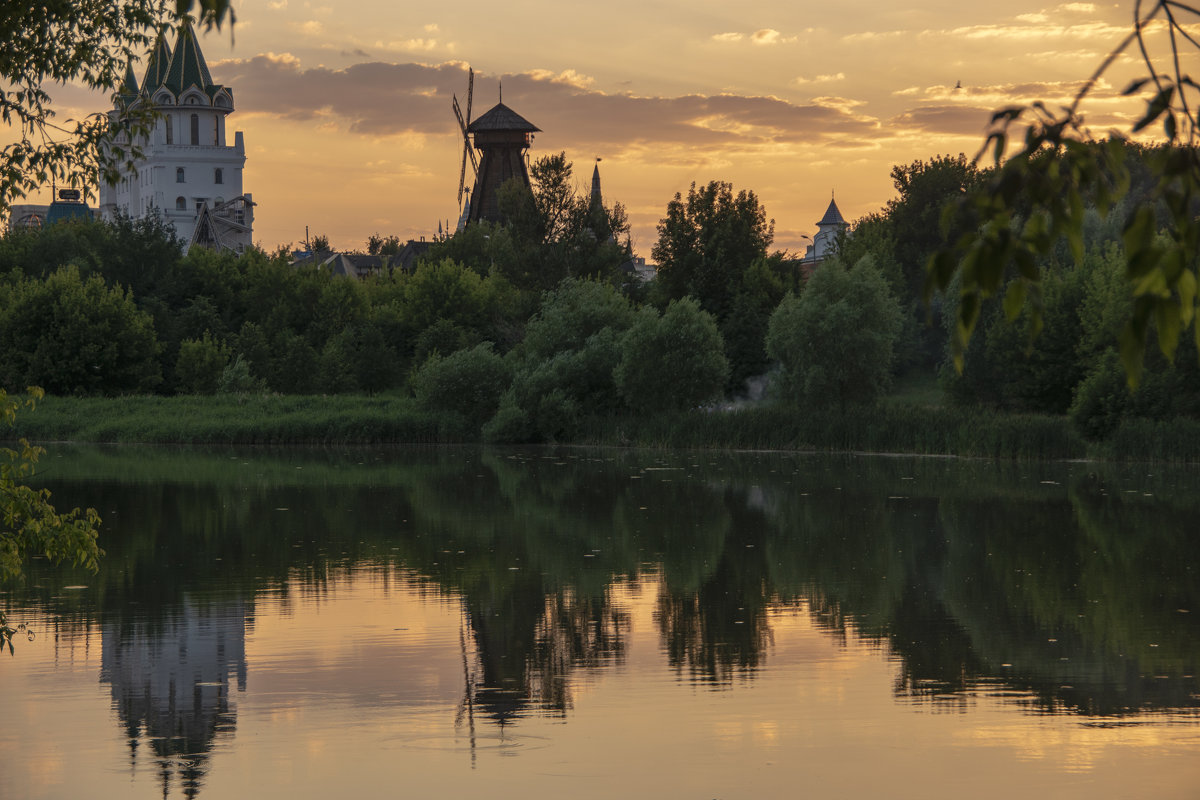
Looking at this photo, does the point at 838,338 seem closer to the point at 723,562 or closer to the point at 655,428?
the point at 655,428

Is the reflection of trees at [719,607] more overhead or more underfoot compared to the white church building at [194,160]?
more underfoot

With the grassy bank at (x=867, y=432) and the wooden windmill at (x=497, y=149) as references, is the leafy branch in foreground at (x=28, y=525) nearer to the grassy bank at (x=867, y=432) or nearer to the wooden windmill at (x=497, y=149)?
the grassy bank at (x=867, y=432)

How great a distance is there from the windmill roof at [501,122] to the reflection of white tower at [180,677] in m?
91.6

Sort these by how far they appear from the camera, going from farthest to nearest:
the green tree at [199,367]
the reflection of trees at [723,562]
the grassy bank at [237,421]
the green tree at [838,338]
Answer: the green tree at [199,367]
the grassy bank at [237,421]
the green tree at [838,338]
the reflection of trees at [723,562]

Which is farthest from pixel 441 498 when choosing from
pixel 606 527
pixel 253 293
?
pixel 253 293

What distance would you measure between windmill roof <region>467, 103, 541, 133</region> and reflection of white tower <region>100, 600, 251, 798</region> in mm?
91552

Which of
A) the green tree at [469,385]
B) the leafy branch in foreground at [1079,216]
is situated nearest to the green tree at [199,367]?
the green tree at [469,385]

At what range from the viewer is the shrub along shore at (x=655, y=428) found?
46031 mm

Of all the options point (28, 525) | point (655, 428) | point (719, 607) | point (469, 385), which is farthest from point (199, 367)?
point (28, 525)

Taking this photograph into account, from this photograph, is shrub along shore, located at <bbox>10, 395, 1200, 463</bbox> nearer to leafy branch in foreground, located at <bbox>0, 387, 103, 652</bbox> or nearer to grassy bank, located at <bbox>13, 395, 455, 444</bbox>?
grassy bank, located at <bbox>13, 395, 455, 444</bbox>

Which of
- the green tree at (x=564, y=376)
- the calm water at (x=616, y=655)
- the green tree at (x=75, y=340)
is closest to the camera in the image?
the calm water at (x=616, y=655)

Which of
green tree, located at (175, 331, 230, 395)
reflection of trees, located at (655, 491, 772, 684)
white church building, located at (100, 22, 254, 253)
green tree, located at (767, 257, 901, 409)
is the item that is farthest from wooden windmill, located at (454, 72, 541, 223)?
reflection of trees, located at (655, 491, 772, 684)

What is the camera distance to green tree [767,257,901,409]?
55.6 m

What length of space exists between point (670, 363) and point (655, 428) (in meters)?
2.84
